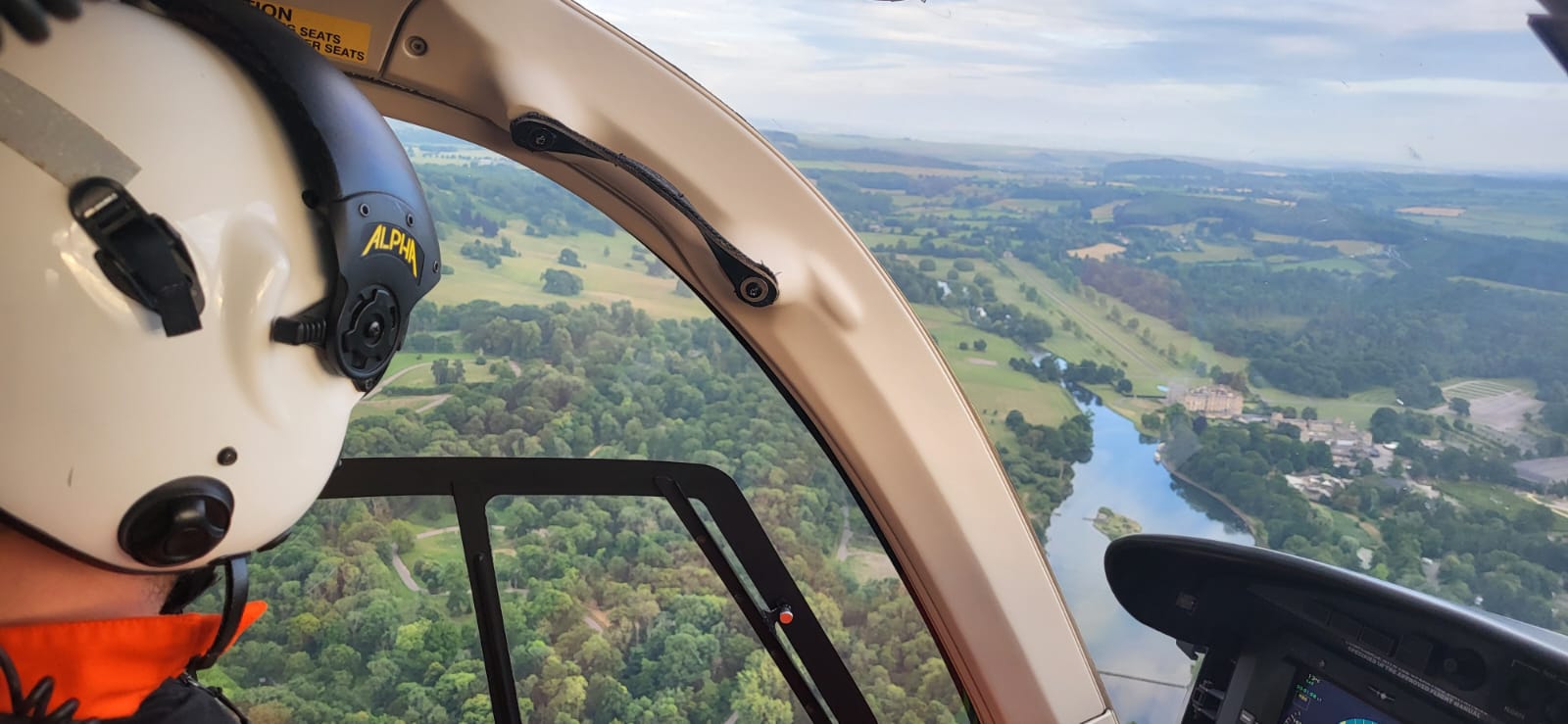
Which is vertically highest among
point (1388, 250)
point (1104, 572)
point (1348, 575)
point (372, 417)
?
point (1388, 250)

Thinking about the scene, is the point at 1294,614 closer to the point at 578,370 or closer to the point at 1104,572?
the point at 1104,572

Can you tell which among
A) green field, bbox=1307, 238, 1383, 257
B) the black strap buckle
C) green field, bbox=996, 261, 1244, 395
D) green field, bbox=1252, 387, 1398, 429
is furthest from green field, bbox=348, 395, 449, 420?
green field, bbox=1307, 238, 1383, 257

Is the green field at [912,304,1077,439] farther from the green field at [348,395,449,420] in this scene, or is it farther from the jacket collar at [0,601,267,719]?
the jacket collar at [0,601,267,719]

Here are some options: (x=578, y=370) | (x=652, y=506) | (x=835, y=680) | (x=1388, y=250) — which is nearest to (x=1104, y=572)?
(x=835, y=680)

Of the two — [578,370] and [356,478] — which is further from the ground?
[578,370]

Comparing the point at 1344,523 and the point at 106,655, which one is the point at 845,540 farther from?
the point at 106,655

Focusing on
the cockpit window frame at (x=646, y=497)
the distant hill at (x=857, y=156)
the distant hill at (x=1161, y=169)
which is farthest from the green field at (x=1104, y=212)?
the cockpit window frame at (x=646, y=497)

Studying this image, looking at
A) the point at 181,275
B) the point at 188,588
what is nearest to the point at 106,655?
the point at 188,588
